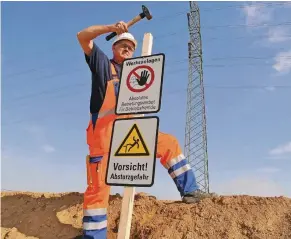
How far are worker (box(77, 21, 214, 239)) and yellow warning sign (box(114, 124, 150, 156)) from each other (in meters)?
1.42

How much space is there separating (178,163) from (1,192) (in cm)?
693

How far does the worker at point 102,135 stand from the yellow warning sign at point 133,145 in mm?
1415

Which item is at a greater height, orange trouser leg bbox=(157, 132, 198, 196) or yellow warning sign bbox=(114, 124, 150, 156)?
orange trouser leg bbox=(157, 132, 198, 196)

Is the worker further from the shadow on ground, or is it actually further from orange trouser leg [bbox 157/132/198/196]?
the shadow on ground

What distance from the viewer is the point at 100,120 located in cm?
497

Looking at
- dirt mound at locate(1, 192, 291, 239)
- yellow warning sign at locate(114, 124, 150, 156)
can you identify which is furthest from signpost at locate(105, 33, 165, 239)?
dirt mound at locate(1, 192, 291, 239)

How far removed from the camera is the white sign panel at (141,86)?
10.6 ft

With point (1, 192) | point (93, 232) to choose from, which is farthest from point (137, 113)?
point (1, 192)

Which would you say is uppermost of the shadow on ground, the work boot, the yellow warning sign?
the yellow warning sign

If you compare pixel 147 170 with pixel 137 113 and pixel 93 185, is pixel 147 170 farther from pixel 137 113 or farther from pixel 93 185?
pixel 93 185

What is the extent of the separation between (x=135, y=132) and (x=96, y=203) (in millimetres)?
1913

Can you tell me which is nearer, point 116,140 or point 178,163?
point 116,140

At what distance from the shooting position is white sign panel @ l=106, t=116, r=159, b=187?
297 cm

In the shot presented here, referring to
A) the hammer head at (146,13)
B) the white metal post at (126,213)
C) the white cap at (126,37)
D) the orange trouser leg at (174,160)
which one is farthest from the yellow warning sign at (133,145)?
the orange trouser leg at (174,160)
